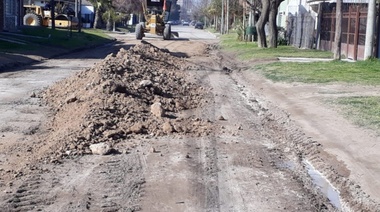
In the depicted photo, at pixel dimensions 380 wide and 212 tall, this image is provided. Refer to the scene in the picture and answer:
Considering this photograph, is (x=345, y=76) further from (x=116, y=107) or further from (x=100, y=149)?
(x=100, y=149)

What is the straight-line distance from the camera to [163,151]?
1181cm

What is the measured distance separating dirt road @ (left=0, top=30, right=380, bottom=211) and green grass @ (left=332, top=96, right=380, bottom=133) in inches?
15.5

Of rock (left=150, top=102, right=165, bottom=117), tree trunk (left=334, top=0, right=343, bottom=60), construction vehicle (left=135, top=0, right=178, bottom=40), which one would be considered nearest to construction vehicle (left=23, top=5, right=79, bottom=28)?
construction vehicle (left=135, top=0, right=178, bottom=40)

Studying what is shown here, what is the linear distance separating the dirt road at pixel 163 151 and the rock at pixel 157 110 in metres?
0.05

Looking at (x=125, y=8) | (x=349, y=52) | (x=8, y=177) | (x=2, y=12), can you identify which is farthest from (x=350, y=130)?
(x=125, y=8)

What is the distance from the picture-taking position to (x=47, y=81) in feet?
74.1

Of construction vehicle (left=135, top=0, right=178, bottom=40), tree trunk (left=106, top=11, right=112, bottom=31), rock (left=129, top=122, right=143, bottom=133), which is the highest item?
construction vehicle (left=135, top=0, right=178, bottom=40)

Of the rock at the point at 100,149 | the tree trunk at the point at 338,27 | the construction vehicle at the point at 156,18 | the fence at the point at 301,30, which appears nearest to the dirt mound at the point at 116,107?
the rock at the point at 100,149

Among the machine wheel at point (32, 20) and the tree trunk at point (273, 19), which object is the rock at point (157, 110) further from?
the machine wheel at point (32, 20)

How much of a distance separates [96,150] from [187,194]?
8.70ft

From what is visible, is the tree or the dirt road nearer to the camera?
the dirt road

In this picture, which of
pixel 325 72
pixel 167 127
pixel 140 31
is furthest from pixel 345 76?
pixel 140 31

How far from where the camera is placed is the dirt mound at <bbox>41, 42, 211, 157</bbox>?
→ 41.2 ft

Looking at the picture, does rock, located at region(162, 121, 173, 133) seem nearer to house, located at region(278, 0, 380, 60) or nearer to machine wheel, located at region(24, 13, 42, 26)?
house, located at region(278, 0, 380, 60)
